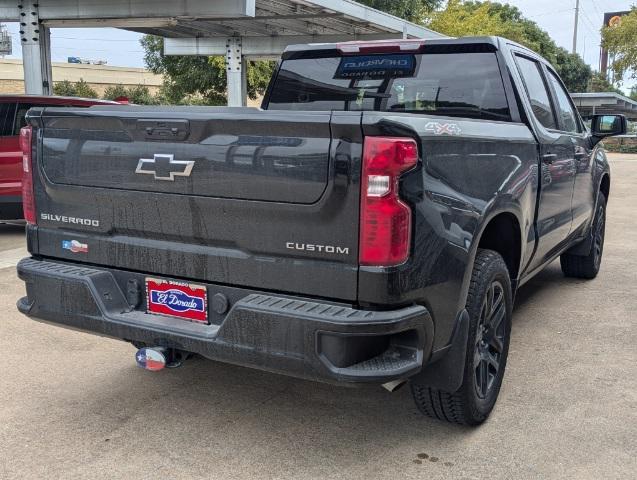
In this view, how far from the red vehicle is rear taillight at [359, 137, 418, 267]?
7.18 meters

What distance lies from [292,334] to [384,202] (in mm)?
642

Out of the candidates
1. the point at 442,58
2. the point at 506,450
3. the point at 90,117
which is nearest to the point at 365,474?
the point at 506,450

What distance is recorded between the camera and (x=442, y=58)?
4.30 meters

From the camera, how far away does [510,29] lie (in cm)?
4178

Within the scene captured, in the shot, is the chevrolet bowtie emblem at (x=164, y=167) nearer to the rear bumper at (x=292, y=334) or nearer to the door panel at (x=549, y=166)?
the rear bumper at (x=292, y=334)

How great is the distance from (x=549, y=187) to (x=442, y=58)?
110 cm

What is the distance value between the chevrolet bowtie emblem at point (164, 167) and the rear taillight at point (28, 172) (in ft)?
2.45

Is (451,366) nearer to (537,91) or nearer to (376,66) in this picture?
(376,66)

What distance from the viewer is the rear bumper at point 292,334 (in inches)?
103

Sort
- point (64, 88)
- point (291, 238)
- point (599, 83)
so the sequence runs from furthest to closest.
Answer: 1. point (599, 83)
2. point (64, 88)
3. point (291, 238)

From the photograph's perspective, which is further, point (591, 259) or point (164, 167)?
point (591, 259)

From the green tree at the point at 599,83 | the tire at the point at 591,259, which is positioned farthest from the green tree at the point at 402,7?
the green tree at the point at 599,83

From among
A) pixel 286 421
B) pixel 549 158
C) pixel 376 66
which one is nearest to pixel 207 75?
pixel 376 66

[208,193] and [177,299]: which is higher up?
[208,193]
